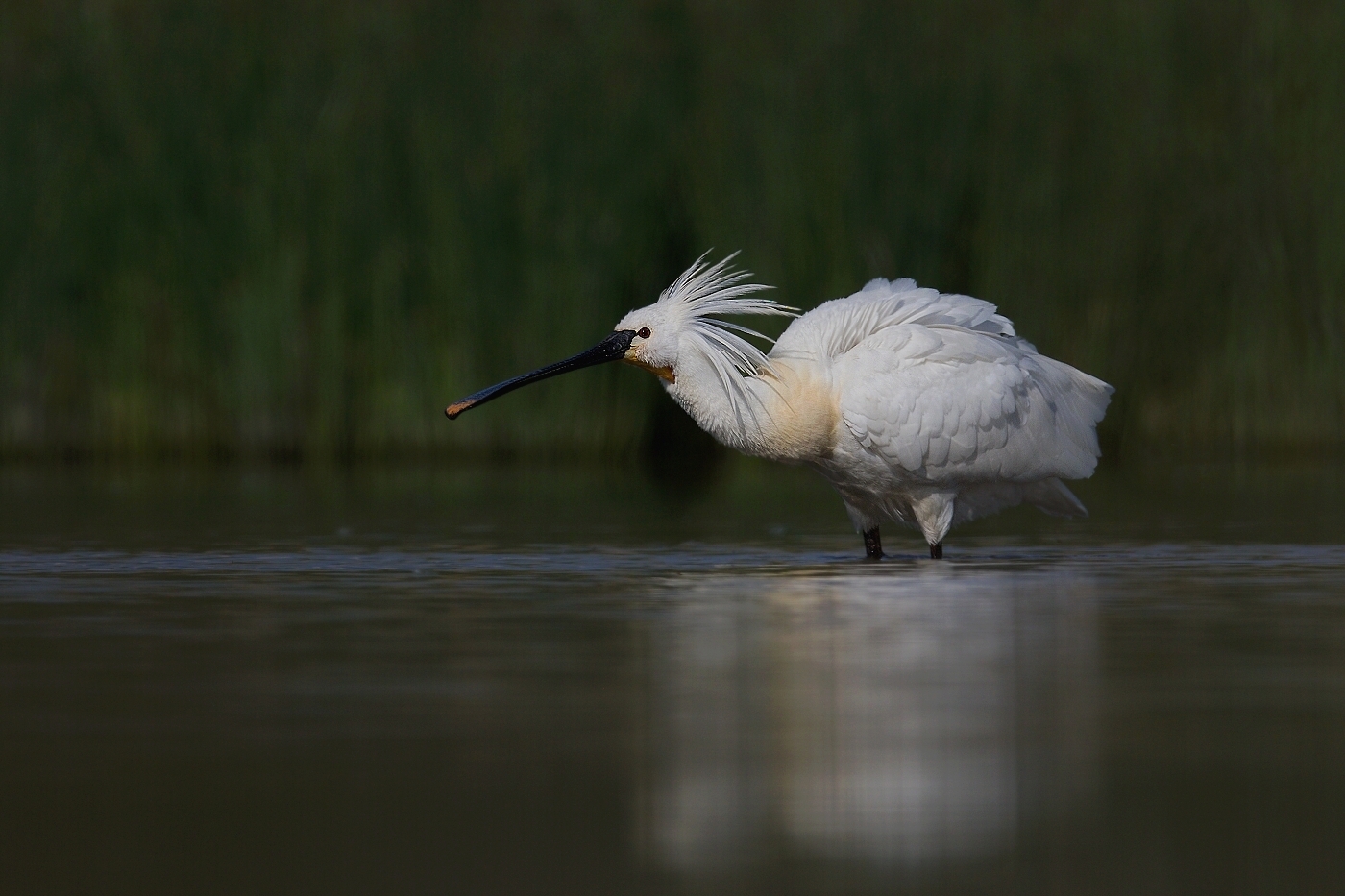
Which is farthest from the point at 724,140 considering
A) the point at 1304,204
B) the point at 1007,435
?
the point at 1007,435

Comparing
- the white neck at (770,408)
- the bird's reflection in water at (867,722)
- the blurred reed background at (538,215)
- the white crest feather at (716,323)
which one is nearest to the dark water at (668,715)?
the bird's reflection in water at (867,722)

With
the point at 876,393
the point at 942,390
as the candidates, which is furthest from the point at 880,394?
the point at 942,390

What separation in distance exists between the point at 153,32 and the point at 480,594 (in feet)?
32.3

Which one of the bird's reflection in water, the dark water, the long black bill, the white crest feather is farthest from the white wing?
the bird's reflection in water

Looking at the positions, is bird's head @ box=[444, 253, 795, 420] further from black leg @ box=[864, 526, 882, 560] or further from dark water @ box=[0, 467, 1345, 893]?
black leg @ box=[864, 526, 882, 560]

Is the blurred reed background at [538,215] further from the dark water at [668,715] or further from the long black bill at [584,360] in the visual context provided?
the dark water at [668,715]

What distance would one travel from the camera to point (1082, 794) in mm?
5062

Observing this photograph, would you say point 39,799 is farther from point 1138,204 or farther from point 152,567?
point 1138,204

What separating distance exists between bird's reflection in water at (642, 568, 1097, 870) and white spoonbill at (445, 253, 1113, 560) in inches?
80.6

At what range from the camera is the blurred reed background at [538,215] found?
57.2 ft

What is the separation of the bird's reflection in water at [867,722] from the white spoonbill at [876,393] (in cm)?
205

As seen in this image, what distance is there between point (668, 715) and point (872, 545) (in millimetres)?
5610

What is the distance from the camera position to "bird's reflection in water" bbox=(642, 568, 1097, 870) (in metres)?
4.77

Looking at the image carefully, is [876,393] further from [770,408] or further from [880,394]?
[770,408]
